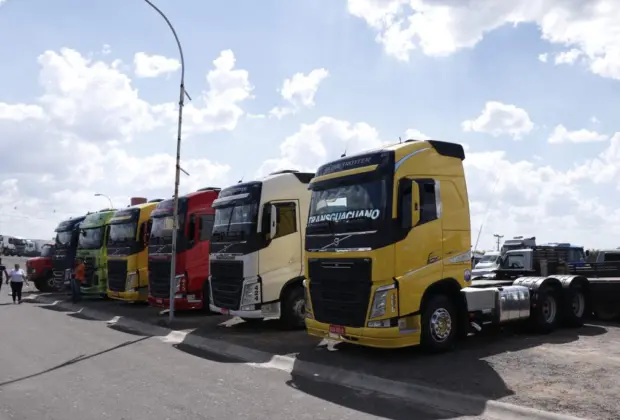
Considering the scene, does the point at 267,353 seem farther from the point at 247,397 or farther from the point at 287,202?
the point at 287,202

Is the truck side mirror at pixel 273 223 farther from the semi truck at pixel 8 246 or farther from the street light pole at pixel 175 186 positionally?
the semi truck at pixel 8 246

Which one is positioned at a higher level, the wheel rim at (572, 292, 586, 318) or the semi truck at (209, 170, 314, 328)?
the semi truck at (209, 170, 314, 328)

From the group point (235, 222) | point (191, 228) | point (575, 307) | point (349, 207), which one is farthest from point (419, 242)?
point (191, 228)

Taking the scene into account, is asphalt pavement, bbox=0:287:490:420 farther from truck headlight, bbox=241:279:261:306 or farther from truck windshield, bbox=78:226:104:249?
truck windshield, bbox=78:226:104:249

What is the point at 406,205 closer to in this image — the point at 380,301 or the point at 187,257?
the point at 380,301

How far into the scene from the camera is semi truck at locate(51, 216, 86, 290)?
24.0 metres

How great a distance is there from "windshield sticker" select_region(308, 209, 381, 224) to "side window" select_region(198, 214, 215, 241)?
6857 mm

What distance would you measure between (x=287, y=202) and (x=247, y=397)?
6.48m

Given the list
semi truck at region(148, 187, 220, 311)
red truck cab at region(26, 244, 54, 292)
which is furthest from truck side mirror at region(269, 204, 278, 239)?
red truck cab at region(26, 244, 54, 292)

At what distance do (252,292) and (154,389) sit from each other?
4.95 metres

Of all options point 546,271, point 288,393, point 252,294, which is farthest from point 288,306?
point 546,271

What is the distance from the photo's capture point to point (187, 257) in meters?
15.6

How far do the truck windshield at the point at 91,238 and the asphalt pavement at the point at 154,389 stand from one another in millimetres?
10279

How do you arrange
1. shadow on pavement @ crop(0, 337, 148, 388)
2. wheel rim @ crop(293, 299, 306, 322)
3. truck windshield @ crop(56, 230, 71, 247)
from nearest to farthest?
shadow on pavement @ crop(0, 337, 148, 388)
wheel rim @ crop(293, 299, 306, 322)
truck windshield @ crop(56, 230, 71, 247)
